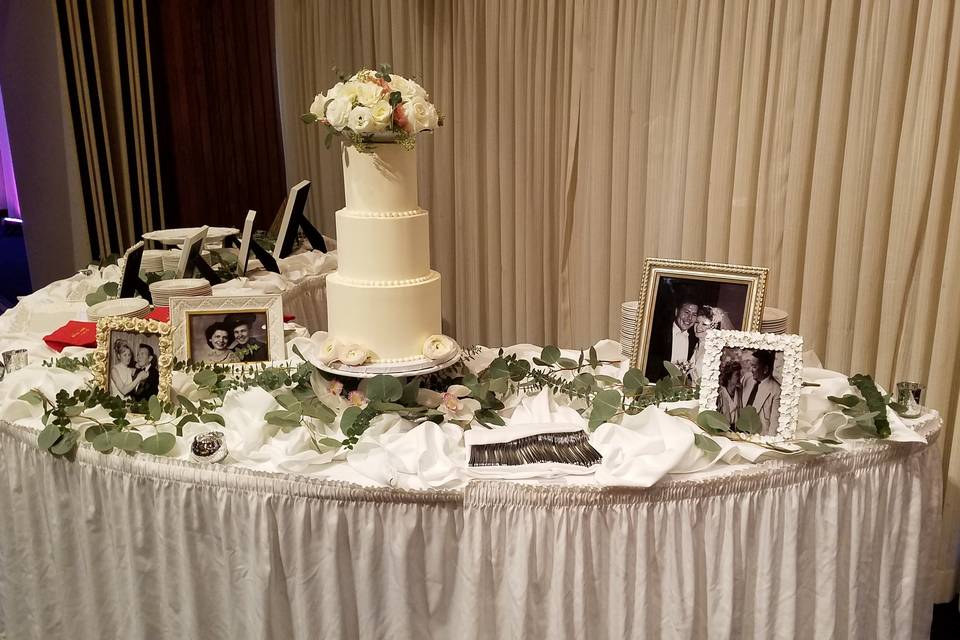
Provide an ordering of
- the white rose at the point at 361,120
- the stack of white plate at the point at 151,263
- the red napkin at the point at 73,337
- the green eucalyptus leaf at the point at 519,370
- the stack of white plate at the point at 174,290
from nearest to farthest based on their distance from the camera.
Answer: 1. the white rose at the point at 361,120
2. the green eucalyptus leaf at the point at 519,370
3. the red napkin at the point at 73,337
4. the stack of white plate at the point at 174,290
5. the stack of white plate at the point at 151,263

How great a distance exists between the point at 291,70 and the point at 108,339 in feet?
11.8

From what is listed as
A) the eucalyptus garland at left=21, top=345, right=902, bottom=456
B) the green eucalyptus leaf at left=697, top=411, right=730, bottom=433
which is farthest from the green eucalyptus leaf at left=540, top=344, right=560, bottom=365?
the green eucalyptus leaf at left=697, top=411, right=730, bottom=433

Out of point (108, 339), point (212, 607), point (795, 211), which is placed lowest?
point (212, 607)

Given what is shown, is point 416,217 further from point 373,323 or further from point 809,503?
point 809,503

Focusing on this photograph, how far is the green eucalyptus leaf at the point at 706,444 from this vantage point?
4.96 feet

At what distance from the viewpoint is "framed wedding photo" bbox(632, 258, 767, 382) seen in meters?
1.79

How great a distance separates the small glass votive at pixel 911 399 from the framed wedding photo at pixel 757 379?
299 millimetres

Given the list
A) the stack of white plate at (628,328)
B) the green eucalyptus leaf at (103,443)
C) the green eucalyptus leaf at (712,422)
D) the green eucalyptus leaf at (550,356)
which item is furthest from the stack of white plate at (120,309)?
the green eucalyptus leaf at (712,422)

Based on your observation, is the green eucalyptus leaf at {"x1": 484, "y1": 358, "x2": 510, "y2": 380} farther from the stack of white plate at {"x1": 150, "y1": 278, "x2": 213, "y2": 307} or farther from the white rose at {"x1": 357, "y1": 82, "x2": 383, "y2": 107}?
the stack of white plate at {"x1": 150, "y1": 278, "x2": 213, "y2": 307}

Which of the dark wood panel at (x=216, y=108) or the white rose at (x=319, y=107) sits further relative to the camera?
the dark wood panel at (x=216, y=108)

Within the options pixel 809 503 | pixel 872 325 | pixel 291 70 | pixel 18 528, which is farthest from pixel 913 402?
pixel 291 70

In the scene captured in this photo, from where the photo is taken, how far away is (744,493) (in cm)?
151

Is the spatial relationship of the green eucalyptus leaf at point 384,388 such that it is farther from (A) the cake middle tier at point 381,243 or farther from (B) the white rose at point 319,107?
(B) the white rose at point 319,107

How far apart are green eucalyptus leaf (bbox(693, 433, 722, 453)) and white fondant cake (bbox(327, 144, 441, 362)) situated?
2.07ft
